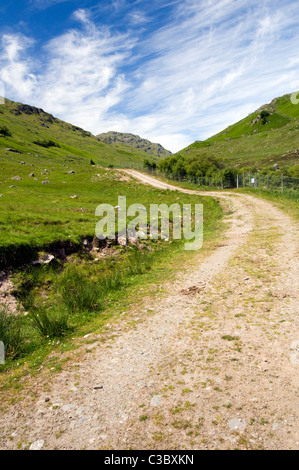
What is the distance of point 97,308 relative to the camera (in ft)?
28.9

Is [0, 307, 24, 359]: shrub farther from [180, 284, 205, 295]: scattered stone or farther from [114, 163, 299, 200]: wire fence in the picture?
[114, 163, 299, 200]: wire fence

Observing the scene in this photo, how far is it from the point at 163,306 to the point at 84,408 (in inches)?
168

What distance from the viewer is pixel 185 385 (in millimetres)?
4641

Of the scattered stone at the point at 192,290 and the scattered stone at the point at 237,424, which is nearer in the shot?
the scattered stone at the point at 237,424

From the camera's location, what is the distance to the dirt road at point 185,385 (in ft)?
12.1

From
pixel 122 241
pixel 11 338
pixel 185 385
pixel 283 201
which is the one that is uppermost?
pixel 283 201

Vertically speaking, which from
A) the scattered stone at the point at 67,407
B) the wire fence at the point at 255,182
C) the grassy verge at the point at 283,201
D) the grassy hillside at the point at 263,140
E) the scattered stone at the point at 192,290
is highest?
the grassy hillside at the point at 263,140

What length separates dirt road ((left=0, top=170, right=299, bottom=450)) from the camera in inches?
145

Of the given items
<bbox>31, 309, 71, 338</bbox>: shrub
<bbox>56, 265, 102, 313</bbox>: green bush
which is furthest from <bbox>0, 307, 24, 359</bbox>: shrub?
<bbox>56, 265, 102, 313</bbox>: green bush

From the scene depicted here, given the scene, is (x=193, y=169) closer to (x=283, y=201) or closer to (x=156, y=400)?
(x=283, y=201)

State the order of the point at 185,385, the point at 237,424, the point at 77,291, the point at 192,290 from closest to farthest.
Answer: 1. the point at 237,424
2. the point at 185,385
3. the point at 192,290
4. the point at 77,291

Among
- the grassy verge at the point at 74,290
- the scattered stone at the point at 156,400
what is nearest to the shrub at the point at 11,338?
the grassy verge at the point at 74,290

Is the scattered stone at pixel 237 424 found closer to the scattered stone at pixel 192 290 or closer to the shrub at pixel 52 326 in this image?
the shrub at pixel 52 326

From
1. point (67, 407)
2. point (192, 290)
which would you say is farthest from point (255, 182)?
point (67, 407)
